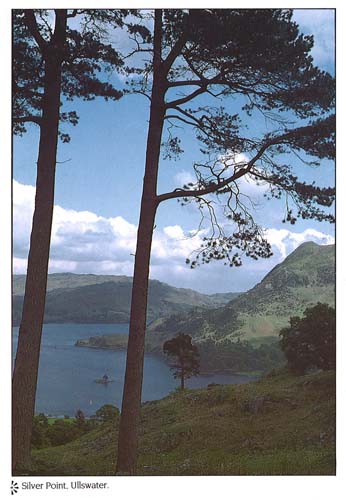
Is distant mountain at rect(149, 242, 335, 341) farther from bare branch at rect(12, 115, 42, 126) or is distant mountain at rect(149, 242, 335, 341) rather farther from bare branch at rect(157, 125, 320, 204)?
bare branch at rect(12, 115, 42, 126)

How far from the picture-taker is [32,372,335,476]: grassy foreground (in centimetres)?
561

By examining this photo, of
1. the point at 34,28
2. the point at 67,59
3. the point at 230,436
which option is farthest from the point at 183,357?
the point at 34,28

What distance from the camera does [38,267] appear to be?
581 cm

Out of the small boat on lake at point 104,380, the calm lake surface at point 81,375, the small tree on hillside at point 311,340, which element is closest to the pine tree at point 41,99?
the calm lake surface at point 81,375

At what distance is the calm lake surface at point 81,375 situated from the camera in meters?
6.01

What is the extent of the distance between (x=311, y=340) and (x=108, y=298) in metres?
2.49

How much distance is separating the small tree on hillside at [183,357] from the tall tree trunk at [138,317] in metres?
0.60

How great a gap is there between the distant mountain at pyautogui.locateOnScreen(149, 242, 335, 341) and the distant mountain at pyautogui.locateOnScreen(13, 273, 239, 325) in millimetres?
150
